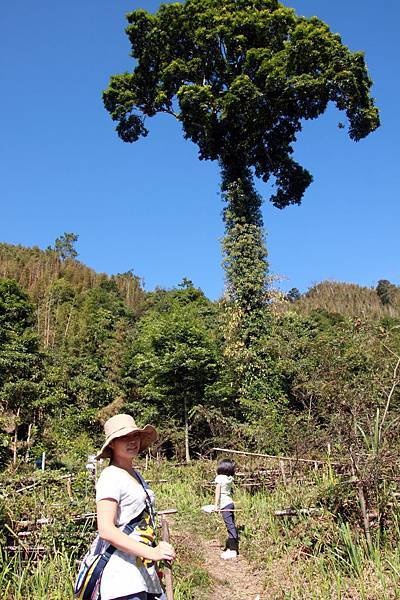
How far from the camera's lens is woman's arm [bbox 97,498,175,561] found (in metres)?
1.85

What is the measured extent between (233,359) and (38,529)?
9773 mm

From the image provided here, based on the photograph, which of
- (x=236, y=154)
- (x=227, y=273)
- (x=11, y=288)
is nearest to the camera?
(x=227, y=273)

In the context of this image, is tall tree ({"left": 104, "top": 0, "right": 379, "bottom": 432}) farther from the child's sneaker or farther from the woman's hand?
the woman's hand

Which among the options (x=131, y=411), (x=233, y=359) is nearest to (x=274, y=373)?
(x=233, y=359)

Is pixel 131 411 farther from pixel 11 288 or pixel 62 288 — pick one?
pixel 62 288

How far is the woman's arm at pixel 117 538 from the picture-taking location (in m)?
1.85

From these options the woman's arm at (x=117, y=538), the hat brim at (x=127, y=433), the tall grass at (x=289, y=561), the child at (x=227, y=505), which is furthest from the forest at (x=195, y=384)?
the woman's arm at (x=117, y=538)

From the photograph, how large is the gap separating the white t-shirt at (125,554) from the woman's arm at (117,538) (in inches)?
1.7

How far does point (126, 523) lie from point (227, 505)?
12.7 ft

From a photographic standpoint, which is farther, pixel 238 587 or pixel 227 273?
pixel 227 273

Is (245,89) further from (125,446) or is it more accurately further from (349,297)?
(349,297)

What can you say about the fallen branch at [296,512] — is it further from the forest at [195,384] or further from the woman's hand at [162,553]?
the woman's hand at [162,553]

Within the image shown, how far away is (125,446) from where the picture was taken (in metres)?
2.17

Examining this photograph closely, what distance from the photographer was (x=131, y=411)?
1714 cm
